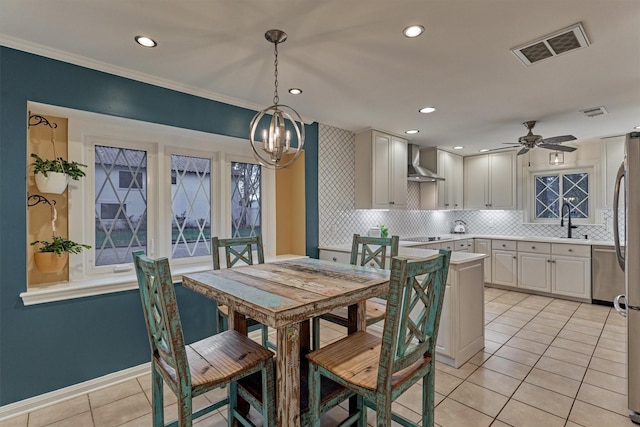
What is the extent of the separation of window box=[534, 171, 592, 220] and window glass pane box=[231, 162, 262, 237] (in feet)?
15.9

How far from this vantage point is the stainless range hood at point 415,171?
4934 millimetres

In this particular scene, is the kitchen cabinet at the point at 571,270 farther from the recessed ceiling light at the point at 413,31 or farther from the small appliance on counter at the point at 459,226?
the recessed ceiling light at the point at 413,31

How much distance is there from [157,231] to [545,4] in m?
3.29

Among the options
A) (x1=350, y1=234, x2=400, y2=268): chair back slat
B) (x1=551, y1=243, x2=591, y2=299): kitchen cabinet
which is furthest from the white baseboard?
(x1=551, y1=243, x2=591, y2=299): kitchen cabinet

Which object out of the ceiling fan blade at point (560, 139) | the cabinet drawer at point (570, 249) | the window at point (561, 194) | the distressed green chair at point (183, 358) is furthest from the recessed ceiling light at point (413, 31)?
the window at point (561, 194)

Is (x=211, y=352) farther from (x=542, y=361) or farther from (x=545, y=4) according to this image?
(x=542, y=361)

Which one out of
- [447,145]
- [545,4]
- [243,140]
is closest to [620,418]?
[545,4]

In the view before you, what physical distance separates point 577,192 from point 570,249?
117 centimetres

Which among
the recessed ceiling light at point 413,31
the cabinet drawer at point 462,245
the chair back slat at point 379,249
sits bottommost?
the cabinet drawer at point 462,245

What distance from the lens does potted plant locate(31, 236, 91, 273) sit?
2.26 m

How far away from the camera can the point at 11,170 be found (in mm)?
2127

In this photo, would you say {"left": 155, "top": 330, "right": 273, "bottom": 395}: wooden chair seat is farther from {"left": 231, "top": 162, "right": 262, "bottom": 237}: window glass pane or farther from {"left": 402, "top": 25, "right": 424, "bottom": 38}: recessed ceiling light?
{"left": 402, "top": 25, "right": 424, "bottom": 38}: recessed ceiling light

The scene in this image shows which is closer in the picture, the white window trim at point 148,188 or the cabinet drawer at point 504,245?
the white window trim at point 148,188

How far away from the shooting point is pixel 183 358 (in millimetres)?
1384
